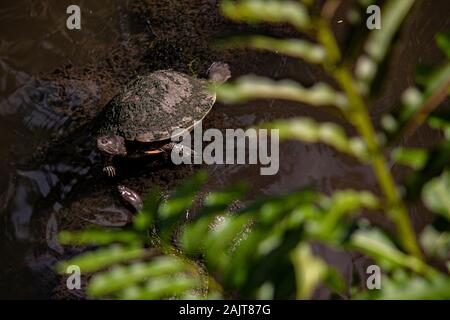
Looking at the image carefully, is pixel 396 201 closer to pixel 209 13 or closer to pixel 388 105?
pixel 388 105

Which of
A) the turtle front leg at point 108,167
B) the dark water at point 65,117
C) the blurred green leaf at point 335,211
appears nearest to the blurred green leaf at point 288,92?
the blurred green leaf at point 335,211

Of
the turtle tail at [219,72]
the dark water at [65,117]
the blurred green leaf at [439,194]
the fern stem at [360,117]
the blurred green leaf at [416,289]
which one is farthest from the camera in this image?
the turtle tail at [219,72]

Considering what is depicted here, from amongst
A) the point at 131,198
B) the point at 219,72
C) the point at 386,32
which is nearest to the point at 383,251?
the point at 386,32

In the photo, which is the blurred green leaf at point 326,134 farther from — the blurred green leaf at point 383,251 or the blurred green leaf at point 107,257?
the blurred green leaf at point 107,257

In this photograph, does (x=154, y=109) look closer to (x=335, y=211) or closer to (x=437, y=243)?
(x=437, y=243)

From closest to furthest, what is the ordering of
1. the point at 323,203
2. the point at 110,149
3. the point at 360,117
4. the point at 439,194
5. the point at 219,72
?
the point at 360,117 < the point at 323,203 < the point at 439,194 < the point at 110,149 < the point at 219,72

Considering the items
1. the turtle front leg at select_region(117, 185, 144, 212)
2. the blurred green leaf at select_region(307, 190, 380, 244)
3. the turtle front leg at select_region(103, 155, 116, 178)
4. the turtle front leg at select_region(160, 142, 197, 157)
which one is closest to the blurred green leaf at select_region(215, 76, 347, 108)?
the blurred green leaf at select_region(307, 190, 380, 244)
